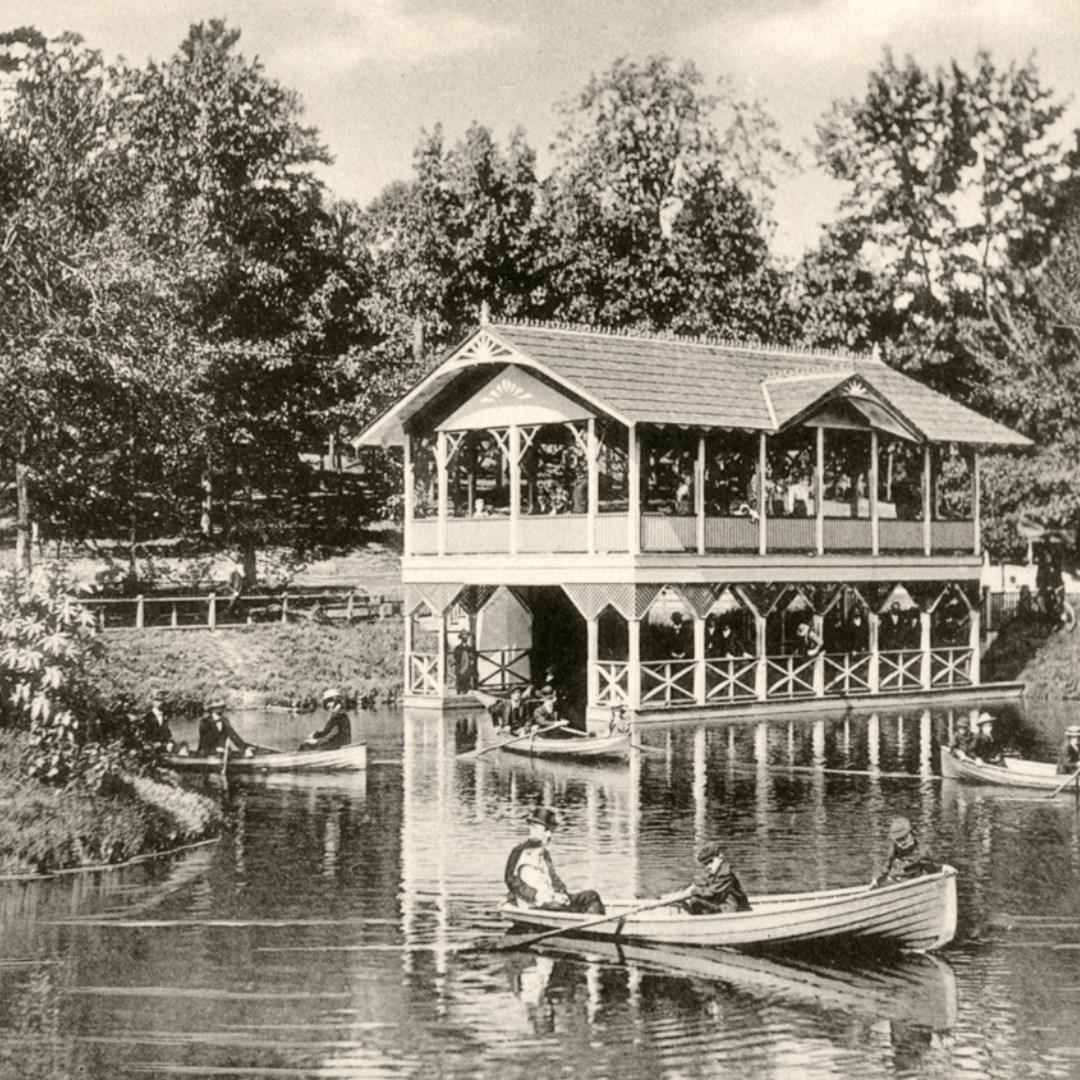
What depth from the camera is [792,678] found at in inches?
1602

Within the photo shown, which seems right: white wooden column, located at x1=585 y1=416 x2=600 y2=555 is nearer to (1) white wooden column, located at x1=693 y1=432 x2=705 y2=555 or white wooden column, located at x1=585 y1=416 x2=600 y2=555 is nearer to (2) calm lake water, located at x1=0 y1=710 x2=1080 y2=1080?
(1) white wooden column, located at x1=693 y1=432 x2=705 y2=555

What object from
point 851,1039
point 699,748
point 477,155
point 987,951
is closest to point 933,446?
point 699,748

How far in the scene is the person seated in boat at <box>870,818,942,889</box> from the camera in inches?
700

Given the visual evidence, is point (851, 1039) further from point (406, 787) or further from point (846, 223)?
point (846, 223)

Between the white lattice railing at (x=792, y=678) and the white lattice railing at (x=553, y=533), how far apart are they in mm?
5952

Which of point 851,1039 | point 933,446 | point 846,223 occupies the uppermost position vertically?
point 846,223

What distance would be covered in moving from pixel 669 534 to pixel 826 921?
20.8m

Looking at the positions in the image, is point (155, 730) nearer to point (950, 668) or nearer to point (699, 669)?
point (699, 669)

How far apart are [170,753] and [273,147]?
29328mm

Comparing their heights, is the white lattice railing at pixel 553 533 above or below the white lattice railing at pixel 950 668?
→ above

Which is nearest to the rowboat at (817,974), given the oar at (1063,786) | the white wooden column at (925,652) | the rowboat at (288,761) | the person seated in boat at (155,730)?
the oar at (1063,786)

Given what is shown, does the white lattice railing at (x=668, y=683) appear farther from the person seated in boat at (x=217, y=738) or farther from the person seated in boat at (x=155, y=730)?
the person seated in boat at (x=155, y=730)

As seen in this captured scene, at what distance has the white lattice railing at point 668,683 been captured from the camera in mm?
37812

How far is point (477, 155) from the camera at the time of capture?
179 feet
